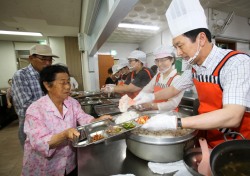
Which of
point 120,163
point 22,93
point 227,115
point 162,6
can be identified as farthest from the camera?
point 162,6

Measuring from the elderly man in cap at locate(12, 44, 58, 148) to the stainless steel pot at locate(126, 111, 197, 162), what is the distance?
1771 mm

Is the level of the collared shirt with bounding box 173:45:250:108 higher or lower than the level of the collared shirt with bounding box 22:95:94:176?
higher

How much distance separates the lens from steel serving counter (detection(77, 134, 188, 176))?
36.2 inches

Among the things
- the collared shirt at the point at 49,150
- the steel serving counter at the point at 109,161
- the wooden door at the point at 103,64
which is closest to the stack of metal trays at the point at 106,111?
the collared shirt at the point at 49,150

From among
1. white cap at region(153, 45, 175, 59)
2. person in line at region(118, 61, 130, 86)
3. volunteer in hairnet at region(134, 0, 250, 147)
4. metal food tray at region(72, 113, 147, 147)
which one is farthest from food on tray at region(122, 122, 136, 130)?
person in line at region(118, 61, 130, 86)

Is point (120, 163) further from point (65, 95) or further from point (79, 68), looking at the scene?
point (79, 68)

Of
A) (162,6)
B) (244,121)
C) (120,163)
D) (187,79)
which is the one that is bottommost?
(120,163)

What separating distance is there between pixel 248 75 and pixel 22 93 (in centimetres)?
239

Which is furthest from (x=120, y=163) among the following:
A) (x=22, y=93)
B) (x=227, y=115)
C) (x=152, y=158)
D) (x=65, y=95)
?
(x=22, y=93)

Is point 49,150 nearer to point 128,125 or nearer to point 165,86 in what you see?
point 128,125

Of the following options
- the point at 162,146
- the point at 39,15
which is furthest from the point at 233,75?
the point at 39,15

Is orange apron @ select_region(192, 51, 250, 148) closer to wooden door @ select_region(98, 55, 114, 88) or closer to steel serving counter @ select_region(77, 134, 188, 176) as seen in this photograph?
steel serving counter @ select_region(77, 134, 188, 176)

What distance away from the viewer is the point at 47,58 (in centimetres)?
240

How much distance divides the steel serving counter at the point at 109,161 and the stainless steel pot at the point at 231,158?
1.24 feet
